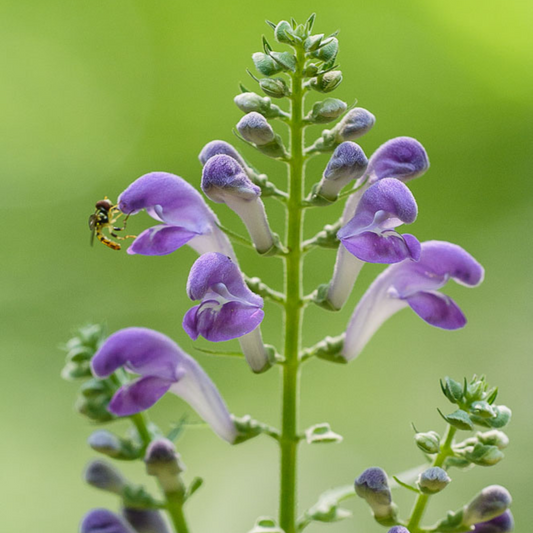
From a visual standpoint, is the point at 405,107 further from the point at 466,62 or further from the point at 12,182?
the point at 12,182

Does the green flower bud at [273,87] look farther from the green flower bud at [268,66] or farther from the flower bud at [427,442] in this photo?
the flower bud at [427,442]

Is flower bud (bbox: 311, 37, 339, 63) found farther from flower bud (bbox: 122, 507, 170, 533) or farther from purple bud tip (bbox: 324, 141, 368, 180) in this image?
flower bud (bbox: 122, 507, 170, 533)

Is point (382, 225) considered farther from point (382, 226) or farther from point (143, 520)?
point (143, 520)

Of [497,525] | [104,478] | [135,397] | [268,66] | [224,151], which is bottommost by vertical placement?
[104,478]

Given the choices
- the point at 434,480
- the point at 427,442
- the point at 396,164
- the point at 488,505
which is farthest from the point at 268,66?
the point at 488,505

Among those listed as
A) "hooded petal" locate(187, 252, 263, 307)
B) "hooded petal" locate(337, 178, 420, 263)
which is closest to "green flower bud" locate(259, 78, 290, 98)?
"hooded petal" locate(337, 178, 420, 263)

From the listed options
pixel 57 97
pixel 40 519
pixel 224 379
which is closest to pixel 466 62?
pixel 224 379
